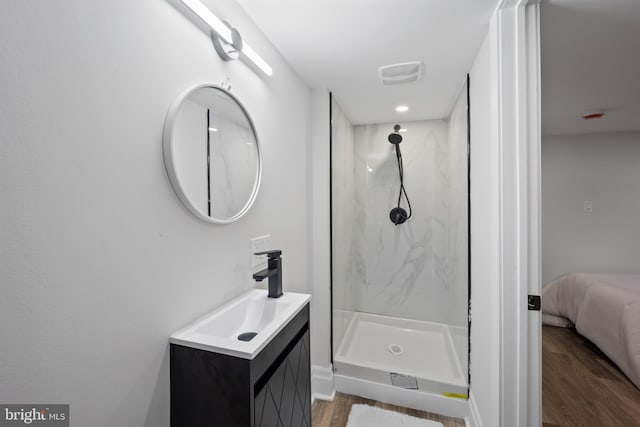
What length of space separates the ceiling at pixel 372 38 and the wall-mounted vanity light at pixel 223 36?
9.0 inches

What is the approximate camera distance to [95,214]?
2.06ft

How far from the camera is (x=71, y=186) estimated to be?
23.0 inches

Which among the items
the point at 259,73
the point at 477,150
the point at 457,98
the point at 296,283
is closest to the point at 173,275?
the point at 296,283

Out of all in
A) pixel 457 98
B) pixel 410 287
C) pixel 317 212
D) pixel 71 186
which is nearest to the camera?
pixel 71 186

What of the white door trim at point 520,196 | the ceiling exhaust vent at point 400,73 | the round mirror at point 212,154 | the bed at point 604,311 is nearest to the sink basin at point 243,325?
the round mirror at point 212,154

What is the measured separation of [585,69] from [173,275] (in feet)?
8.39

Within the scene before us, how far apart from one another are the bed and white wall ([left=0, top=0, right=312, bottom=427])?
3073 mm

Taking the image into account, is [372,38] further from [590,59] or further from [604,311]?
[604,311]

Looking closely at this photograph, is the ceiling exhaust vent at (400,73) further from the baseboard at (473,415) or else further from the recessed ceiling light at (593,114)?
the baseboard at (473,415)

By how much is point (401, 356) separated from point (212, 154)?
220cm

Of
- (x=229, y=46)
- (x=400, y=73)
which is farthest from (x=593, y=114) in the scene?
(x=229, y=46)

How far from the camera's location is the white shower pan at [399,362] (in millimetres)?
1802

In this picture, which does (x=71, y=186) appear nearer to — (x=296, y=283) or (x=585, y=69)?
(x=296, y=283)

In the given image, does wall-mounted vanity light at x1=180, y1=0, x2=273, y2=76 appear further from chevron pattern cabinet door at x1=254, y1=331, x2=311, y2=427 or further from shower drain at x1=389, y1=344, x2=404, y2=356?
shower drain at x1=389, y1=344, x2=404, y2=356
